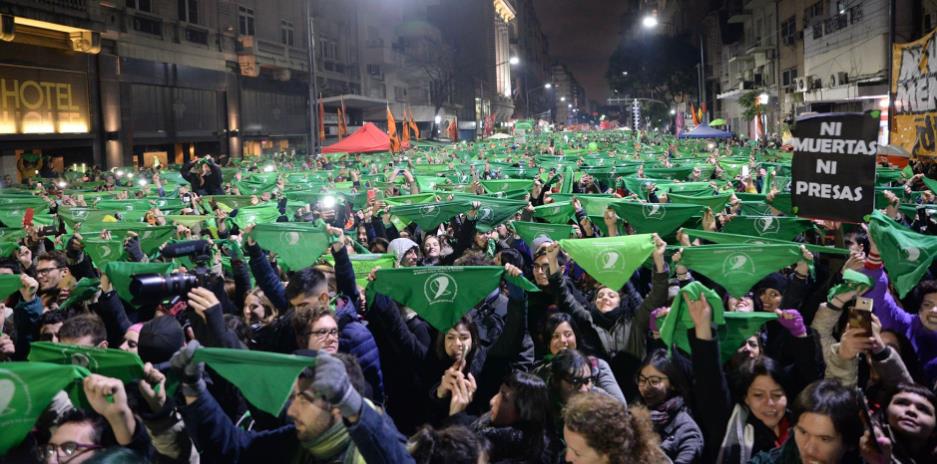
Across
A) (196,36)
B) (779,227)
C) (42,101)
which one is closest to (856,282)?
(779,227)

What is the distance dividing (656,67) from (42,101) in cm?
6048

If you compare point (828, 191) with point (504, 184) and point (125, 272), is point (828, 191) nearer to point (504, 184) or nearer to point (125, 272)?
point (125, 272)

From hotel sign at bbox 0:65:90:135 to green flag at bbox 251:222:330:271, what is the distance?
20.3 metres

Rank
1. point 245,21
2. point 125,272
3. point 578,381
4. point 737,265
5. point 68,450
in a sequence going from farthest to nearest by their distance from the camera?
point 245,21
point 125,272
point 737,265
point 578,381
point 68,450

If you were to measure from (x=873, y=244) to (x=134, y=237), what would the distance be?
21.2 feet

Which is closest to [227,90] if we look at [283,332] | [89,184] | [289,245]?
[89,184]

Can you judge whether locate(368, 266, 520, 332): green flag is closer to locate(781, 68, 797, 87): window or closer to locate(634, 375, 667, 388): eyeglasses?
locate(634, 375, 667, 388): eyeglasses

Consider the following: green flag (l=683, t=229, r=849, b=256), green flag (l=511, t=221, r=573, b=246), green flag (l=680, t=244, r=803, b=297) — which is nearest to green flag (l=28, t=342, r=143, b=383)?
green flag (l=680, t=244, r=803, b=297)

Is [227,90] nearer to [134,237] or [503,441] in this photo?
[134,237]

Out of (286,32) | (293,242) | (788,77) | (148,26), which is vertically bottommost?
(293,242)

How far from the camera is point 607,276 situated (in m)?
6.70

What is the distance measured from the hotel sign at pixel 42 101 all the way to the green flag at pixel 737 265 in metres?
23.7

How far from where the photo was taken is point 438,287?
20.3 ft

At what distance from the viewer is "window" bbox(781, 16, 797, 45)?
147ft
